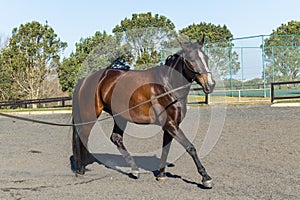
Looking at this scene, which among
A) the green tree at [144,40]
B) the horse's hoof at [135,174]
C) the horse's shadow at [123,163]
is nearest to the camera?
the horse's hoof at [135,174]

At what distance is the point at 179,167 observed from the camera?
6605 millimetres

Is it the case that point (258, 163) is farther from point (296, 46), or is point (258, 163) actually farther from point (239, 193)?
point (296, 46)

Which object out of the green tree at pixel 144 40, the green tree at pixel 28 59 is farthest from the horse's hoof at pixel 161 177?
the green tree at pixel 28 59

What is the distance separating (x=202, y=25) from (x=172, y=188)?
54087 mm

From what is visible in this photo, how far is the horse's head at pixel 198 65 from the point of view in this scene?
5222 mm

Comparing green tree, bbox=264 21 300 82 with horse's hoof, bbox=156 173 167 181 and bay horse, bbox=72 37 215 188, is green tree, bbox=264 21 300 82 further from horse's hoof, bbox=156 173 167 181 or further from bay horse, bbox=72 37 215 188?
horse's hoof, bbox=156 173 167 181

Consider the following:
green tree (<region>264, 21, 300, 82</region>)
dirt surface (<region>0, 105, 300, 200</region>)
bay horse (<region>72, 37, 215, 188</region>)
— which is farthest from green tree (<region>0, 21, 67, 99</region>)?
bay horse (<region>72, 37, 215, 188</region>)

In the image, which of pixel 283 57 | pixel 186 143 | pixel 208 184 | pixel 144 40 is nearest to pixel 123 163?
pixel 186 143

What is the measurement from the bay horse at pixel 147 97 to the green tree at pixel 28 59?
2808cm

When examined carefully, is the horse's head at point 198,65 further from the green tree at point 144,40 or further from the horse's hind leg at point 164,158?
the green tree at point 144,40

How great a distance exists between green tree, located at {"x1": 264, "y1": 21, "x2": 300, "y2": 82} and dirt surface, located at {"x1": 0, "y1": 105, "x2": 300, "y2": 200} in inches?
538

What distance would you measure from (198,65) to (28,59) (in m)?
30.3

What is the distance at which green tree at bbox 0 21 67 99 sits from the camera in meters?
33.1

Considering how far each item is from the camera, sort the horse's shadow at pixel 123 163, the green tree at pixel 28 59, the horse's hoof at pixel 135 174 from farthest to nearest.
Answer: the green tree at pixel 28 59 < the horse's shadow at pixel 123 163 < the horse's hoof at pixel 135 174
